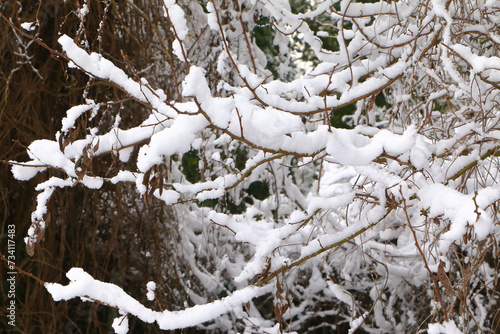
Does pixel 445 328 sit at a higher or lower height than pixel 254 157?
lower

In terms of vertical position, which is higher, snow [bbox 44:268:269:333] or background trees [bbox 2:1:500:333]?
background trees [bbox 2:1:500:333]

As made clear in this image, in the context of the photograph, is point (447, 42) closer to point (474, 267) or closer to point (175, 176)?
point (474, 267)

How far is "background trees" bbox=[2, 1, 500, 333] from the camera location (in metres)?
1.31

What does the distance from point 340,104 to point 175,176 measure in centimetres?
181

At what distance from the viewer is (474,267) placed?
1.58 meters

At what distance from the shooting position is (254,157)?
5.90 feet

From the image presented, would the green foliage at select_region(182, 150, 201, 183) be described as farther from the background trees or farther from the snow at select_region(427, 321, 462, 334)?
the snow at select_region(427, 321, 462, 334)

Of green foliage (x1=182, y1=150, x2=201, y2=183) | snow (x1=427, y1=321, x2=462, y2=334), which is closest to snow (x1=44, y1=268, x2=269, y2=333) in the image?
snow (x1=427, y1=321, x2=462, y2=334)

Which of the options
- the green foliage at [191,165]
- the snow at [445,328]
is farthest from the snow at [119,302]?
the green foliage at [191,165]

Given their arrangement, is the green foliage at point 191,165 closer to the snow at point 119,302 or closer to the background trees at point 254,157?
the background trees at point 254,157

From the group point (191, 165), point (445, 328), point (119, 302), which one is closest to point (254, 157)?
point (119, 302)

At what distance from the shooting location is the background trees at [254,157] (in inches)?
51.6

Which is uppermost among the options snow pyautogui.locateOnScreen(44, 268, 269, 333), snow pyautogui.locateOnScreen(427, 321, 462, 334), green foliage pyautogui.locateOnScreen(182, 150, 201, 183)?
green foliage pyautogui.locateOnScreen(182, 150, 201, 183)

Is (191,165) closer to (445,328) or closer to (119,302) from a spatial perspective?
(119,302)
